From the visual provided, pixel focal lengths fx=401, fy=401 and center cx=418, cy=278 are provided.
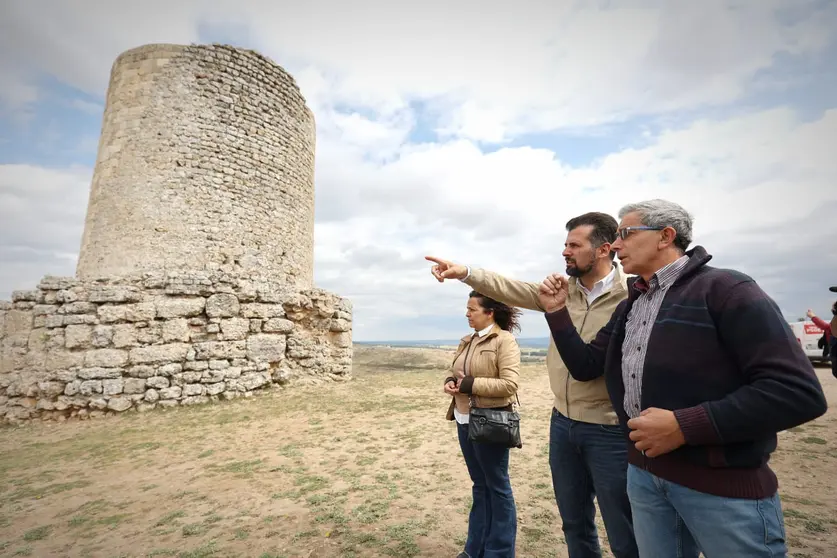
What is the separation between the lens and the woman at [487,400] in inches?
107

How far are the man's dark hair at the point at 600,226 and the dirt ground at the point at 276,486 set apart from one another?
2388mm

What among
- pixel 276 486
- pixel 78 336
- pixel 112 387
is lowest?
pixel 276 486

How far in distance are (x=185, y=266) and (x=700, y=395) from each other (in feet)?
32.4

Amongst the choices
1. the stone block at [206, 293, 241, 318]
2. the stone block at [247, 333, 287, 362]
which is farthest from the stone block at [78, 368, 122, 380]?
the stone block at [247, 333, 287, 362]

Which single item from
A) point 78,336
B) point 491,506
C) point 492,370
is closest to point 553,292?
point 492,370

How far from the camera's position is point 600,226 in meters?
2.43

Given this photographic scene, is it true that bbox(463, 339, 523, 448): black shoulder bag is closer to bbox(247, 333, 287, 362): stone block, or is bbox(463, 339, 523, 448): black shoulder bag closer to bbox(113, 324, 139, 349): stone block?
bbox(247, 333, 287, 362): stone block

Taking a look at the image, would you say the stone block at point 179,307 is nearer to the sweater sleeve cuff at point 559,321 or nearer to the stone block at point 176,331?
the stone block at point 176,331

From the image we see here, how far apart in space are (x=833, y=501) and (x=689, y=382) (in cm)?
405

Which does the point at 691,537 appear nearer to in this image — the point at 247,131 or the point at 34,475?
the point at 34,475

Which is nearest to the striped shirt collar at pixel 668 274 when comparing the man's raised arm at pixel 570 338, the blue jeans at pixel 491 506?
the man's raised arm at pixel 570 338

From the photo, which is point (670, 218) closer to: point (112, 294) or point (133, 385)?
point (133, 385)

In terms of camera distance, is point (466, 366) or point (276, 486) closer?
point (466, 366)

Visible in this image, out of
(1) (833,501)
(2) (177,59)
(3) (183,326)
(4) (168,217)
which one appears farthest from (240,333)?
(1) (833,501)
